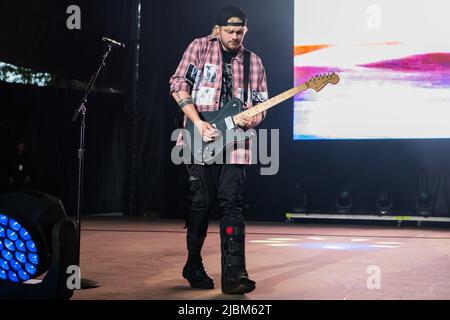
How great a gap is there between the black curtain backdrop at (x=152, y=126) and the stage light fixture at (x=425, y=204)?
27 centimetres

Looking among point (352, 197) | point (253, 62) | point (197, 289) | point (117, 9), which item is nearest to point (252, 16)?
point (117, 9)

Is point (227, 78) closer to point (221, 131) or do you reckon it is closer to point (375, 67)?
point (221, 131)

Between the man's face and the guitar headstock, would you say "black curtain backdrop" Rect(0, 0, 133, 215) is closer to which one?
the man's face

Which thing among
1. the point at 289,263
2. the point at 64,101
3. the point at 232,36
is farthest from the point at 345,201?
the point at 232,36

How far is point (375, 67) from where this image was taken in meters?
7.59

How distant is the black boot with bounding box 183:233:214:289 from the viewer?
314 centimetres

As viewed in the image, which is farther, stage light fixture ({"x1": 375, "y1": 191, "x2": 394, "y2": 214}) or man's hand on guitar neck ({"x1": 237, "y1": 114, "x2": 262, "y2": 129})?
stage light fixture ({"x1": 375, "y1": 191, "x2": 394, "y2": 214})

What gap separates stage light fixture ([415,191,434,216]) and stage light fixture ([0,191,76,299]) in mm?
6071

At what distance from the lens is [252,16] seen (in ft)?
27.9

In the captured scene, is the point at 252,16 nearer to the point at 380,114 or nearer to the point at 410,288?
the point at 380,114

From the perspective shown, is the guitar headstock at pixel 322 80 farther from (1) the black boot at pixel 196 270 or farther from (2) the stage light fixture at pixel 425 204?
(2) the stage light fixture at pixel 425 204

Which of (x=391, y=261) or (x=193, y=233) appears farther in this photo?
(x=391, y=261)

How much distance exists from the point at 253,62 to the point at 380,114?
179 inches

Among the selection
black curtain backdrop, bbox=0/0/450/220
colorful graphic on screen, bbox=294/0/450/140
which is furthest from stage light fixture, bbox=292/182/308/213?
colorful graphic on screen, bbox=294/0/450/140
